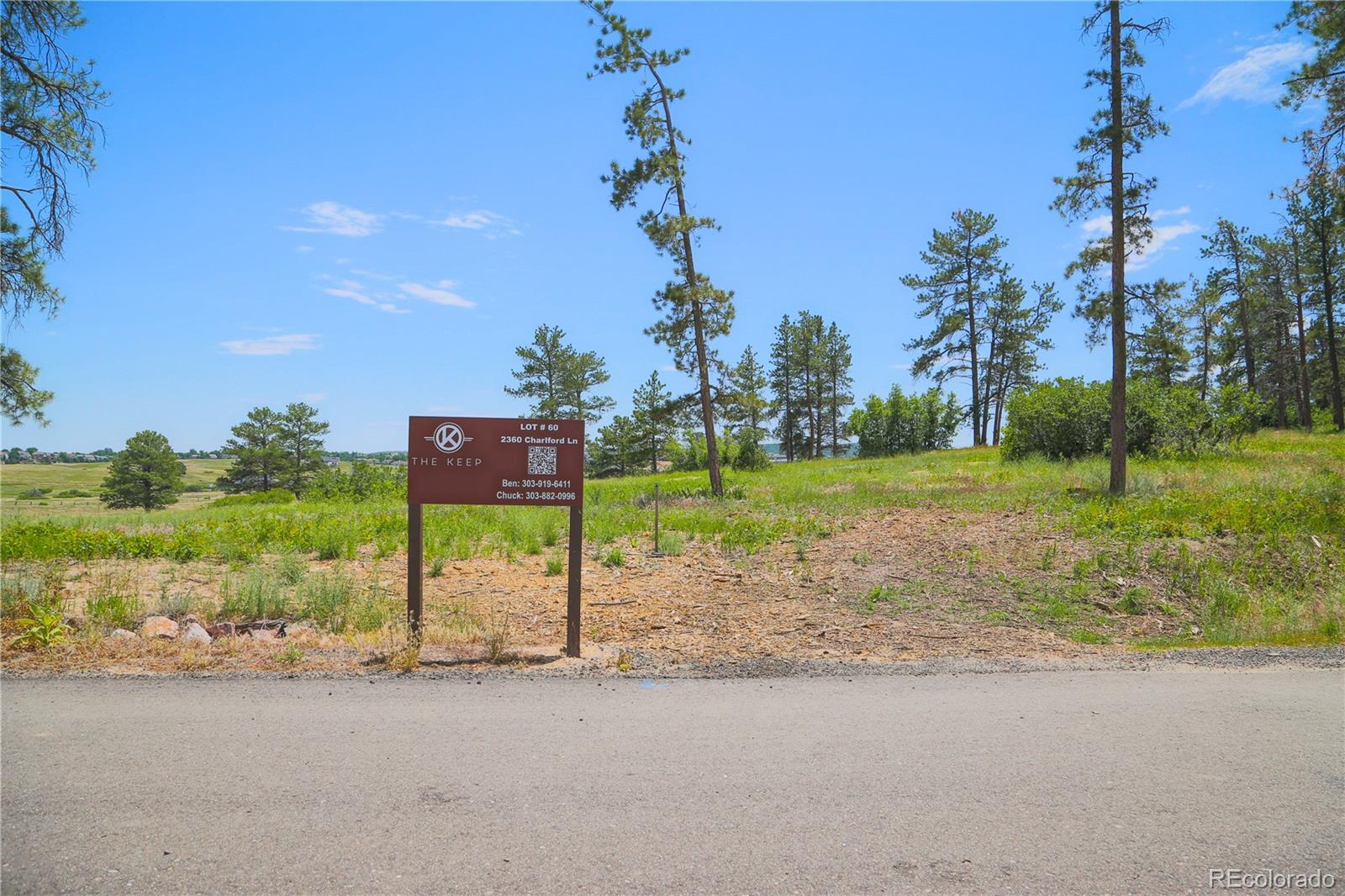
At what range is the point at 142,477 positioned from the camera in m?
77.4

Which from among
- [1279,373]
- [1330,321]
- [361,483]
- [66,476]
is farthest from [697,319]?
[66,476]

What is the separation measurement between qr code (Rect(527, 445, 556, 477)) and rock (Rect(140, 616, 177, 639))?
4.09 metres

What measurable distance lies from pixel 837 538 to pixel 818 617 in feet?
17.1

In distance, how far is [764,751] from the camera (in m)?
4.43

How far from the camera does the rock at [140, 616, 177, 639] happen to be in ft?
24.2

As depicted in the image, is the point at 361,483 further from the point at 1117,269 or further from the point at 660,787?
the point at 660,787

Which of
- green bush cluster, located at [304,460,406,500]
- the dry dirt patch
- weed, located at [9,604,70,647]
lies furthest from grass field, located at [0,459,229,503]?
weed, located at [9,604,70,647]

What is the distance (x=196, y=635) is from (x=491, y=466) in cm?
358

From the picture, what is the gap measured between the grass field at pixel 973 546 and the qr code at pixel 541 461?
3.91 metres

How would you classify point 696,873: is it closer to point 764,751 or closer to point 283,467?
point 764,751

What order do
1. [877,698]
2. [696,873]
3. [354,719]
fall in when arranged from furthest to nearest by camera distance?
1. [877,698]
2. [354,719]
3. [696,873]

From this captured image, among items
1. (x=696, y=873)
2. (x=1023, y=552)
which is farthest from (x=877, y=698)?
(x=1023, y=552)

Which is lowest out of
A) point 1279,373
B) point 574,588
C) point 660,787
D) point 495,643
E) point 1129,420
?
point 660,787

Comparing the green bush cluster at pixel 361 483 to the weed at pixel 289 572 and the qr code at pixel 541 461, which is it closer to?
the weed at pixel 289 572
